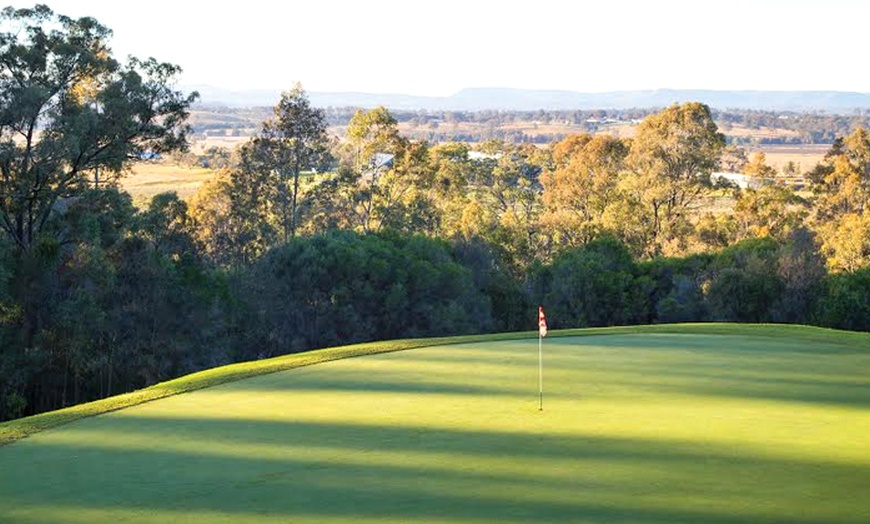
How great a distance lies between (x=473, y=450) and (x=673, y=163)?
43309 mm

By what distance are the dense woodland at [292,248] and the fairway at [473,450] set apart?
46.9ft

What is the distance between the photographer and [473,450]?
11.4 meters

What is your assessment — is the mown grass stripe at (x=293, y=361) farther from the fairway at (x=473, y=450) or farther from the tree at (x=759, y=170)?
the tree at (x=759, y=170)

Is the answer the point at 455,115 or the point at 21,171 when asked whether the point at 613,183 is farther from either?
the point at 455,115

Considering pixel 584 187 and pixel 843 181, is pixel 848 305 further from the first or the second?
pixel 584 187

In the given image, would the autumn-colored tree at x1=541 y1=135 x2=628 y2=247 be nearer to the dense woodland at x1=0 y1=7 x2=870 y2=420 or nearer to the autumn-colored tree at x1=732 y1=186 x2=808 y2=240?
the dense woodland at x1=0 y1=7 x2=870 y2=420

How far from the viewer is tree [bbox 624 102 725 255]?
5222 centimetres

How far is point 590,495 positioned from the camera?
9.66 m

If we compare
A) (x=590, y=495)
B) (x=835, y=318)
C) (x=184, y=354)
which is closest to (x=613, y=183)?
(x=835, y=318)

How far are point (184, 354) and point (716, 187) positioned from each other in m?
31.3

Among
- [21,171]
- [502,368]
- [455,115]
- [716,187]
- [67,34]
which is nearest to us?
[502,368]

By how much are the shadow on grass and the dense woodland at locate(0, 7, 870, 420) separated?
15859 millimetres

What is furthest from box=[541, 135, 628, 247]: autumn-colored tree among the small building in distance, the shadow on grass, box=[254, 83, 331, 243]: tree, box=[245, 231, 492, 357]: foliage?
the shadow on grass

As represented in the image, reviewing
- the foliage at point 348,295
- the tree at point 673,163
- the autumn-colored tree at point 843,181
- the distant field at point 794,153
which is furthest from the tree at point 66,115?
the distant field at point 794,153
